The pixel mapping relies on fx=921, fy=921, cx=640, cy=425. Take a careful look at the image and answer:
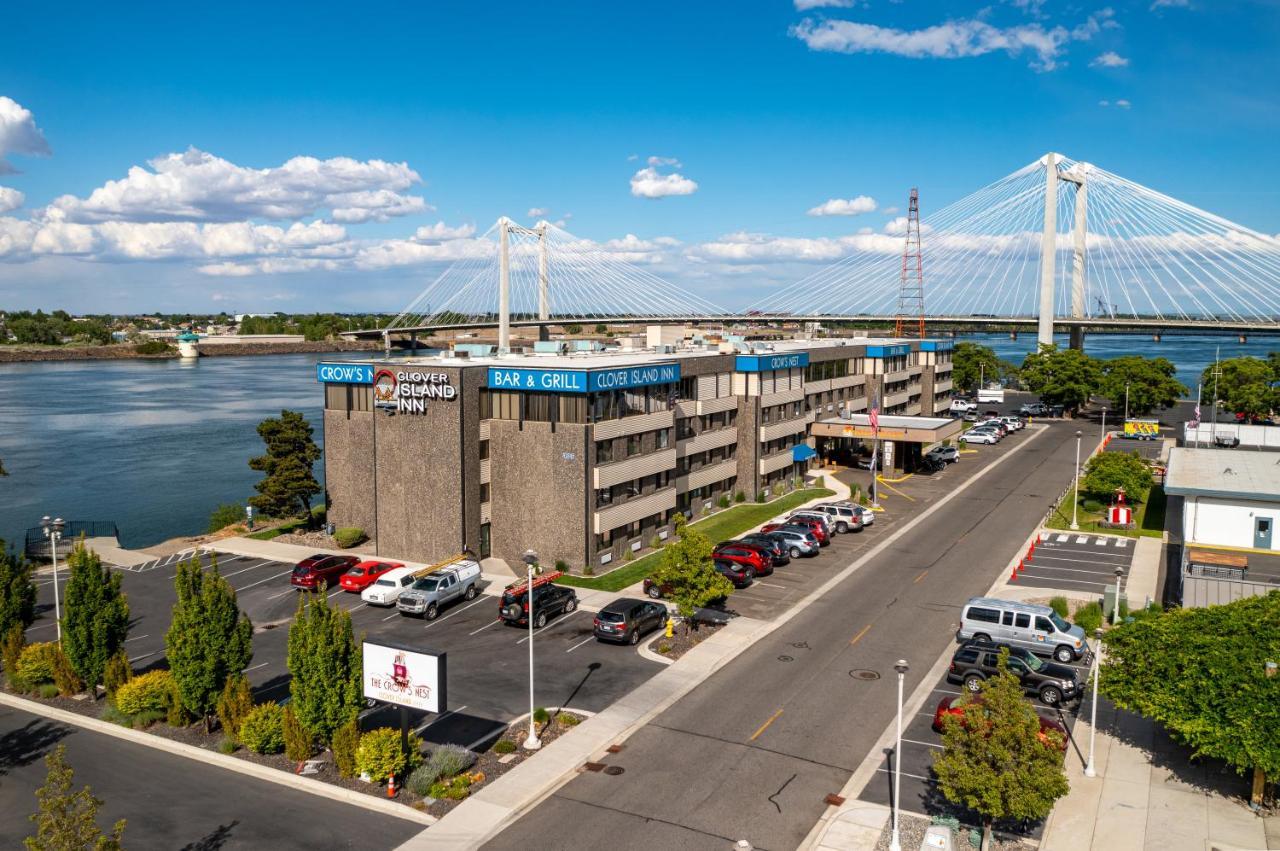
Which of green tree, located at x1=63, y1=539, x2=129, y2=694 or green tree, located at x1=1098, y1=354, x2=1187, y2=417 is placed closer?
green tree, located at x1=63, y1=539, x2=129, y2=694

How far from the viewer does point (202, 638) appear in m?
28.2

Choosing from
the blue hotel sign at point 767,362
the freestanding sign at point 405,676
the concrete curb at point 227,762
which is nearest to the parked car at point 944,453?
the blue hotel sign at point 767,362

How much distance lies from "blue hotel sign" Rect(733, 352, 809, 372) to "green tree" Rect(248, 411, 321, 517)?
94.5 ft

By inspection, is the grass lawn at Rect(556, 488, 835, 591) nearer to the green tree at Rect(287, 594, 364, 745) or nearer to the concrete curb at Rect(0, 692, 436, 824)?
the green tree at Rect(287, 594, 364, 745)

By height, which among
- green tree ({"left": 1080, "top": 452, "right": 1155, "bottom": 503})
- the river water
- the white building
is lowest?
the river water

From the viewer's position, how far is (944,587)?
45219mm

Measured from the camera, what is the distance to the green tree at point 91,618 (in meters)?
30.7

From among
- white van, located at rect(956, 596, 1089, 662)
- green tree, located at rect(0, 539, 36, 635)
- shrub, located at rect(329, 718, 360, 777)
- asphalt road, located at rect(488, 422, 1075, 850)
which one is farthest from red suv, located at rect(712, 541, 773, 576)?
green tree, located at rect(0, 539, 36, 635)

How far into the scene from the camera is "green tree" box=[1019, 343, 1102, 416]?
11500 centimetres

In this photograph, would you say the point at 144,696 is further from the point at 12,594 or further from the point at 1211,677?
the point at 1211,677

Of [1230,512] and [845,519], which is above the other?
[1230,512]

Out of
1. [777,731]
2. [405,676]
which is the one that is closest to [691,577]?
[777,731]

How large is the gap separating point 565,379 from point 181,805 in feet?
88.0

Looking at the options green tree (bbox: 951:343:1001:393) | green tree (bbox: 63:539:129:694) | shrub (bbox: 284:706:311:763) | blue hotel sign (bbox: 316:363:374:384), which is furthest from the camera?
green tree (bbox: 951:343:1001:393)
